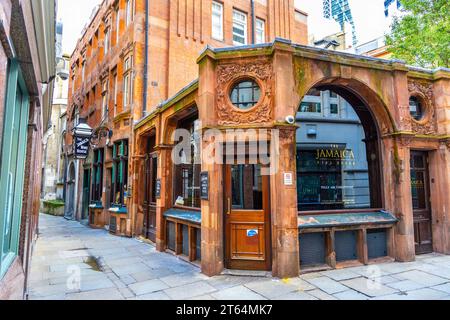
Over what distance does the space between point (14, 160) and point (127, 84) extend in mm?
10235

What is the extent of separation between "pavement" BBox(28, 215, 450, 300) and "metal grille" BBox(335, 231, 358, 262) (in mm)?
364

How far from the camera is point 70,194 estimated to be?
65.5 feet

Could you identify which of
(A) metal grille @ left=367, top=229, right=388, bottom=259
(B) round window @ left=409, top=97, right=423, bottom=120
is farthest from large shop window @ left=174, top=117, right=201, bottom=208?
(B) round window @ left=409, top=97, right=423, bottom=120

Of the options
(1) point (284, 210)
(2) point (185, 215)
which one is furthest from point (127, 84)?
(1) point (284, 210)

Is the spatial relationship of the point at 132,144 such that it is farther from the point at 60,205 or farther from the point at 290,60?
the point at 60,205

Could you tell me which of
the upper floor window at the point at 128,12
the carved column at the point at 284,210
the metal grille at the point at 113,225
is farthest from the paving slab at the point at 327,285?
the upper floor window at the point at 128,12

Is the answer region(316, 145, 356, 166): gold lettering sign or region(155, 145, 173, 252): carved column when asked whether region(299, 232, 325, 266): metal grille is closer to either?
region(155, 145, 173, 252): carved column

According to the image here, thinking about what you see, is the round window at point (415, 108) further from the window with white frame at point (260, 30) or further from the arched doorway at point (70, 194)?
the arched doorway at point (70, 194)

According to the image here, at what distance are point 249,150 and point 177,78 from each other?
25.1ft

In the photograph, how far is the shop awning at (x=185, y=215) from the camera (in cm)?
718

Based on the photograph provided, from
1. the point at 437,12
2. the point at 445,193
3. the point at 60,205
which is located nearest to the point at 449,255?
the point at 445,193

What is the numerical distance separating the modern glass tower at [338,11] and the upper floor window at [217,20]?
31.8 metres

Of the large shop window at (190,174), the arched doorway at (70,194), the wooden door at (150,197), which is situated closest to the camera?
the large shop window at (190,174)

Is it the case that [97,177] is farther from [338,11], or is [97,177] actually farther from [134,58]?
[338,11]
